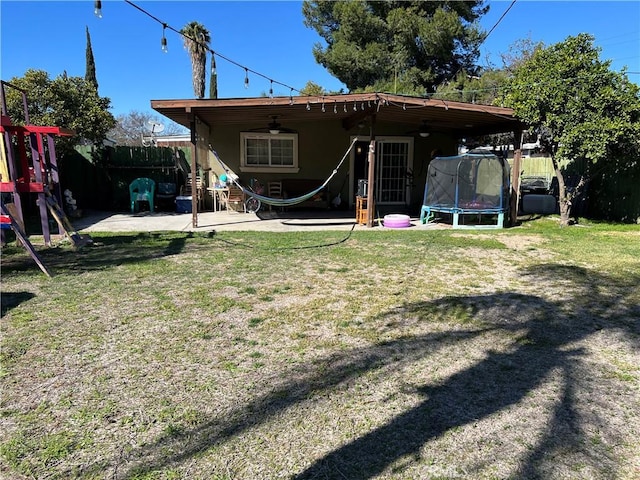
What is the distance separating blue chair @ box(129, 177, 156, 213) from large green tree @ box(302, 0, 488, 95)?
973 centimetres

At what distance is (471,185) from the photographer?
8133 millimetres

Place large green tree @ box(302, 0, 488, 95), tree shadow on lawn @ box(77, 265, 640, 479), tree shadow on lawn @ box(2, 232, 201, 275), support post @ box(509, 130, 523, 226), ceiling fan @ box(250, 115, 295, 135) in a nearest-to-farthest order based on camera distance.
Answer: tree shadow on lawn @ box(77, 265, 640, 479)
tree shadow on lawn @ box(2, 232, 201, 275)
support post @ box(509, 130, 523, 226)
ceiling fan @ box(250, 115, 295, 135)
large green tree @ box(302, 0, 488, 95)

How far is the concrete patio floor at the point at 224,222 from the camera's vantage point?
7.97 meters

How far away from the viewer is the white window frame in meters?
10.8

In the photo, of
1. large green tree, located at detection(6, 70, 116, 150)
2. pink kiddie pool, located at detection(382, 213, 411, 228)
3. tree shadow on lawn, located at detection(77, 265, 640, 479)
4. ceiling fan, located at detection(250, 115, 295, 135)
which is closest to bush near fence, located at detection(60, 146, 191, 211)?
large green tree, located at detection(6, 70, 116, 150)

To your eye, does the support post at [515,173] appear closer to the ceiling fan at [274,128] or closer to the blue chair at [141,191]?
the ceiling fan at [274,128]

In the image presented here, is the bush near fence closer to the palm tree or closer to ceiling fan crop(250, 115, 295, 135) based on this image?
ceiling fan crop(250, 115, 295, 135)

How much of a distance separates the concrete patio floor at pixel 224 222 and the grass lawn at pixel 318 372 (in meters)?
2.92

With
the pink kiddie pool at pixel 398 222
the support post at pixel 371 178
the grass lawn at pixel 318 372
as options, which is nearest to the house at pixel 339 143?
the support post at pixel 371 178

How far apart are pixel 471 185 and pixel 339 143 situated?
4140 millimetres

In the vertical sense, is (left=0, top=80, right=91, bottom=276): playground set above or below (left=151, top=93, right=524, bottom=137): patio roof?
below

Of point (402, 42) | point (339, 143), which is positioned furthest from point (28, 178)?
point (402, 42)

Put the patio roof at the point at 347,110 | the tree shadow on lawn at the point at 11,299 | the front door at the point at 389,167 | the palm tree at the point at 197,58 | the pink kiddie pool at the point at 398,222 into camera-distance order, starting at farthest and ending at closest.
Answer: the palm tree at the point at 197,58 → the front door at the point at 389,167 → the pink kiddie pool at the point at 398,222 → the patio roof at the point at 347,110 → the tree shadow on lawn at the point at 11,299

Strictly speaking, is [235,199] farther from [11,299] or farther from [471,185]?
[11,299]
